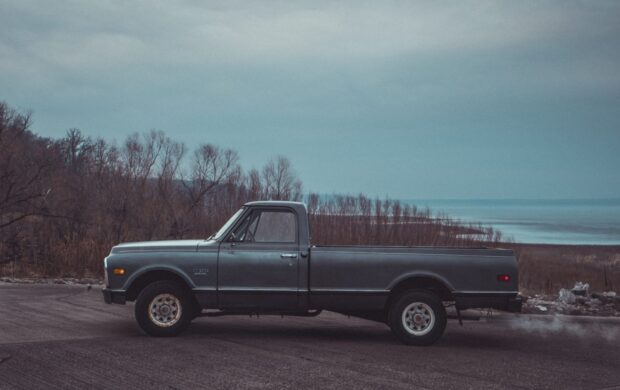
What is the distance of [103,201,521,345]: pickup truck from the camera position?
10.6m

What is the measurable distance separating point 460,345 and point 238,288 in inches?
128

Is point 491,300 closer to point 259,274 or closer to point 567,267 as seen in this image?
point 259,274

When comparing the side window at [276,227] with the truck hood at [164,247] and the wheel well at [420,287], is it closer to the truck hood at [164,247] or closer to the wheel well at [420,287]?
the truck hood at [164,247]

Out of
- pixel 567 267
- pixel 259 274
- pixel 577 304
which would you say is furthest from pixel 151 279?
pixel 567 267

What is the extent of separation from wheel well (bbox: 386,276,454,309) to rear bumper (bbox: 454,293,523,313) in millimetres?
176

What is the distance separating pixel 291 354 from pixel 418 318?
6.85 ft

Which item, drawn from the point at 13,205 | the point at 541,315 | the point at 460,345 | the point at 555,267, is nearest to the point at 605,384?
the point at 460,345

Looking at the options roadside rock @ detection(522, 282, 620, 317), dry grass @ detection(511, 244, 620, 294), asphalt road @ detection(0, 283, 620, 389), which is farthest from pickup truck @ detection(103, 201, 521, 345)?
dry grass @ detection(511, 244, 620, 294)

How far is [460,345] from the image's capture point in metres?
10.7

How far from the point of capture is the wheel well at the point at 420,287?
10.7m

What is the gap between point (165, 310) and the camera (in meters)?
10.7

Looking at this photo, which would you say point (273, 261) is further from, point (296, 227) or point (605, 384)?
point (605, 384)

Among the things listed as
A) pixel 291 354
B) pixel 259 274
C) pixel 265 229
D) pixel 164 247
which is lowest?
pixel 291 354

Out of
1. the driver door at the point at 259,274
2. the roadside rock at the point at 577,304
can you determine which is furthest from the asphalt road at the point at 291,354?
the roadside rock at the point at 577,304
